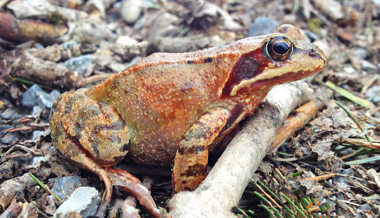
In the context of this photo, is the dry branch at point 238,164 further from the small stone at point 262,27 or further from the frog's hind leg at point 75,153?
the small stone at point 262,27

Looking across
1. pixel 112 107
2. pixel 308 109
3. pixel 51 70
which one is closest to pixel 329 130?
pixel 308 109

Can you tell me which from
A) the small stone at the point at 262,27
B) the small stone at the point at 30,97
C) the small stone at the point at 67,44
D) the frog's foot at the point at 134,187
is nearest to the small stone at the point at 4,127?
the small stone at the point at 30,97

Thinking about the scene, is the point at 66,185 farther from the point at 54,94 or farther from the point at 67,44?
the point at 67,44

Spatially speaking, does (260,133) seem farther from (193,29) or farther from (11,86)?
(11,86)

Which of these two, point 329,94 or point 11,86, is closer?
point 11,86

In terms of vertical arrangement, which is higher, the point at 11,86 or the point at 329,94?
the point at 329,94

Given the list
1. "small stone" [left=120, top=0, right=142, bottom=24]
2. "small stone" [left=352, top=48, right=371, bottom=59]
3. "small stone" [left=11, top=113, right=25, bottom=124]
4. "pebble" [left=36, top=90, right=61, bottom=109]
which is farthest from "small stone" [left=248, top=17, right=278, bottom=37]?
"small stone" [left=11, top=113, right=25, bottom=124]

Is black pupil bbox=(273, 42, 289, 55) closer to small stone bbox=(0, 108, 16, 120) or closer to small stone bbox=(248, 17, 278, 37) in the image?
small stone bbox=(248, 17, 278, 37)

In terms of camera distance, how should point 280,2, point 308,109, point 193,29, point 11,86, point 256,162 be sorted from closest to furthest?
1. point 256,162
2. point 308,109
3. point 11,86
4. point 193,29
5. point 280,2
